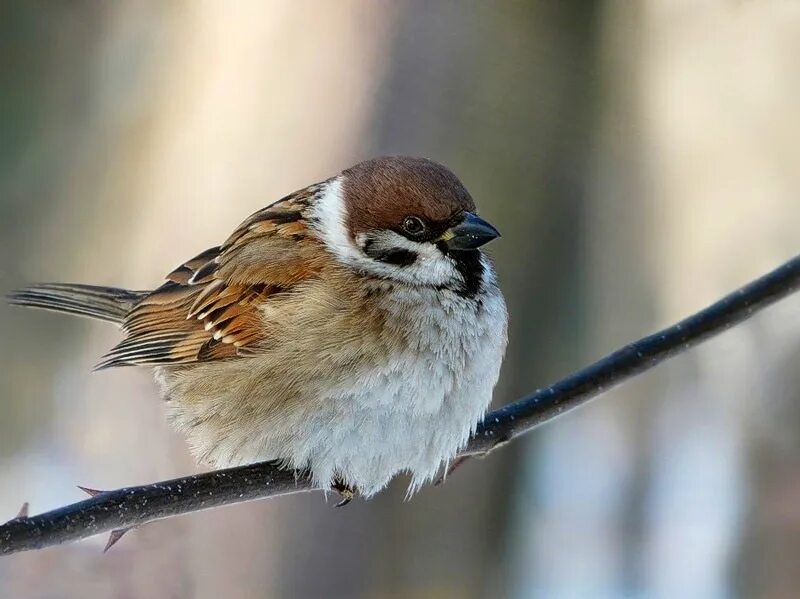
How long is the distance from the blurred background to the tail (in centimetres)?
64

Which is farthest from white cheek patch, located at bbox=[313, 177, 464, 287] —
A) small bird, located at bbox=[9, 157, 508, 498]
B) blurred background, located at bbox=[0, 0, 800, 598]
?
blurred background, located at bbox=[0, 0, 800, 598]

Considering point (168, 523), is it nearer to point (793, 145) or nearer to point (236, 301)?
point (236, 301)

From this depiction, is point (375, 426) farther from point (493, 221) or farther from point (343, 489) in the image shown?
point (493, 221)

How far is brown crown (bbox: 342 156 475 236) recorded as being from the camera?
1510 millimetres

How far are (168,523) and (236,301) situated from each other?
1.15 metres

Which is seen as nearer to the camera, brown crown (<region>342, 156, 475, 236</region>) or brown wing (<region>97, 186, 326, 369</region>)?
brown crown (<region>342, 156, 475, 236</region>)

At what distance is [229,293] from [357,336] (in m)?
0.33

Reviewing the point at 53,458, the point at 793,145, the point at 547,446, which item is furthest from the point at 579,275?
the point at 53,458

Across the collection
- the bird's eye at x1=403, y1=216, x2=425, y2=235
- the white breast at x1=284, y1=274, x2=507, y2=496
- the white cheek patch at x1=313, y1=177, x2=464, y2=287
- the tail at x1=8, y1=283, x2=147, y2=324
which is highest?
the bird's eye at x1=403, y1=216, x2=425, y2=235

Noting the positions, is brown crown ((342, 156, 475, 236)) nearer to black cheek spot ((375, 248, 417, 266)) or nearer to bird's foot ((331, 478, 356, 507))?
black cheek spot ((375, 248, 417, 266))

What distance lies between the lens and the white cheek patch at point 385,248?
1588mm

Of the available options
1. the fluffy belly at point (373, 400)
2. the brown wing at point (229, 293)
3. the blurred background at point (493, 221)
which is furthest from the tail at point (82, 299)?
the blurred background at point (493, 221)

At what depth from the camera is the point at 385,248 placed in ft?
5.27

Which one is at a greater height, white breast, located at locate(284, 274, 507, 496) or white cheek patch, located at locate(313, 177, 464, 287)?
white cheek patch, located at locate(313, 177, 464, 287)
